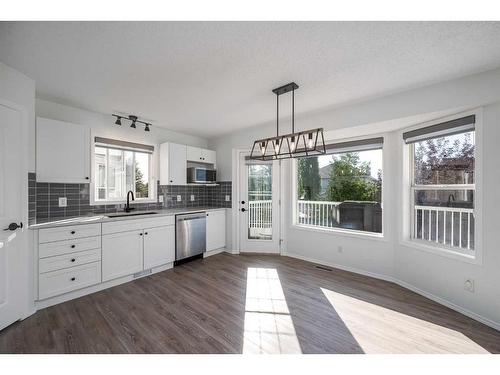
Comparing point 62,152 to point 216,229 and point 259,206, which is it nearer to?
point 216,229

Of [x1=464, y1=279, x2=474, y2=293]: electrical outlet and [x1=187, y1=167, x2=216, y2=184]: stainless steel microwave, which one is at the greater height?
[x1=187, y1=167, x2=216, y2=184]: stainless steel microwave

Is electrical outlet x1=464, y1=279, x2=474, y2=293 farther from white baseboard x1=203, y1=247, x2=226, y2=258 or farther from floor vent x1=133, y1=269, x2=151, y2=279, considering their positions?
floor vent x1=133, y1=269, x2=151, y2=279

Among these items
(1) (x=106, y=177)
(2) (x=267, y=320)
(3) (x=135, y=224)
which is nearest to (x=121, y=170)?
(1) (x=106, y=177)

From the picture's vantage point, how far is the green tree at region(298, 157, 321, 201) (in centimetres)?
378

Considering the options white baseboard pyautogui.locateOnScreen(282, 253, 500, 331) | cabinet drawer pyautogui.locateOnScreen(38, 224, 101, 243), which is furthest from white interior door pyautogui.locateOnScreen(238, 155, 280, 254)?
cabinet drawer pyautogui.locateOnScreen(38, 224, 101, 243)

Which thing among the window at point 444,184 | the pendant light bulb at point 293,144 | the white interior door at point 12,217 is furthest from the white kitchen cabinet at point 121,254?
the window at point 444,184

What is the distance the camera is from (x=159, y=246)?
3178 millimetres

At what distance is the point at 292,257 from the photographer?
152 inches

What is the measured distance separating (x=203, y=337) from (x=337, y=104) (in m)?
2.97

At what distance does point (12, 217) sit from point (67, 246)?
1.86ft

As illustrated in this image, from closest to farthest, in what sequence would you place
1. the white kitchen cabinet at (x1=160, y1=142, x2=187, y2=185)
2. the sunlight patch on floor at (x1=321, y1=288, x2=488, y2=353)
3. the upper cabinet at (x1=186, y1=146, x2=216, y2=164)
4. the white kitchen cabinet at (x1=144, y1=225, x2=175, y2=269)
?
the sunlight patch on floor at (x1=321, y1=288, x2=488, y2=353), the white kitchen cabinet at (x1=144, y1=225, x2=175, y2=269), the white kitchen cabinet at (x1=160, y1=142, x2=187, y2=185), the upper cabinet at (x1=186, y1=146, x2=216, y2=164)

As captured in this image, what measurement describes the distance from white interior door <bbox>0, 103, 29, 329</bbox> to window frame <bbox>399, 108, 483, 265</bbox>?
424 centimetres

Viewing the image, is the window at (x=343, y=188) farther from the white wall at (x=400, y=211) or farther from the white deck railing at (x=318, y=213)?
the white wall at (x=400, y=211)
